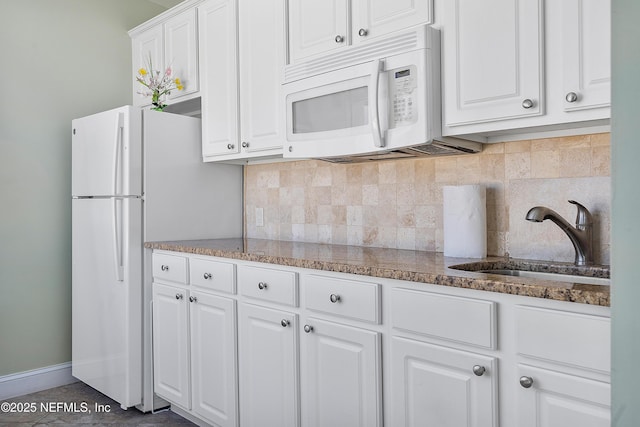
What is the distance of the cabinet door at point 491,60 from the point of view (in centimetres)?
159

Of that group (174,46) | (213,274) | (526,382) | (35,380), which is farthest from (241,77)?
(35,380)

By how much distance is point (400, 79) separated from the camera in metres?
1.86

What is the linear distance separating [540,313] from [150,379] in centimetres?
215

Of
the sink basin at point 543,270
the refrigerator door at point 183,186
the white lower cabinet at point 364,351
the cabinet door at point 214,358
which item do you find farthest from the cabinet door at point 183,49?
the sink basin at point 543,270

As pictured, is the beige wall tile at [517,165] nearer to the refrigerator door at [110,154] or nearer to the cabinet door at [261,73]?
the cabinet door at [261,73]

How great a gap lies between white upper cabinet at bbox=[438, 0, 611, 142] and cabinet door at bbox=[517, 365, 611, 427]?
789mm

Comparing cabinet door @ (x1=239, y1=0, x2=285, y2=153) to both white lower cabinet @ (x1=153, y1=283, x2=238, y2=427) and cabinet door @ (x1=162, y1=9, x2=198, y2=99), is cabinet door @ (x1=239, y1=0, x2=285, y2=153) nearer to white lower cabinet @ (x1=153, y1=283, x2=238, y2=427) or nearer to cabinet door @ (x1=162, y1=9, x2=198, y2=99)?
cabinet door @ (x1=162, y1=9, x2=198, y2=99)

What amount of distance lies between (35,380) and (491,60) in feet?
10.2

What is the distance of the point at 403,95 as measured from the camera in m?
1.85

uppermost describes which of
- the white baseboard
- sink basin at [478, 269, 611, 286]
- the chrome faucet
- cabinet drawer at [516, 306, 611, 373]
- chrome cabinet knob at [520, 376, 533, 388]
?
Result: the chrome faucet

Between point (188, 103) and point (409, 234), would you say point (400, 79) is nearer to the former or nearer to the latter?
point (409, 234)

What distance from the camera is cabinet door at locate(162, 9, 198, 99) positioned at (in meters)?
2.92

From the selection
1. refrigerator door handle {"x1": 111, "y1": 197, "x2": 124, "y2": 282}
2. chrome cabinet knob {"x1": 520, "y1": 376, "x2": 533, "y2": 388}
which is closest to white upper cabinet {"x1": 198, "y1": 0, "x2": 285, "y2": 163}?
refrigerator door handle {"x1": 111, "y1": 197, "x2": 124, "y2": 282}

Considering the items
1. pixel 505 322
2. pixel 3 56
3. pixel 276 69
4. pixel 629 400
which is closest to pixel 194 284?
pixel 276 69
